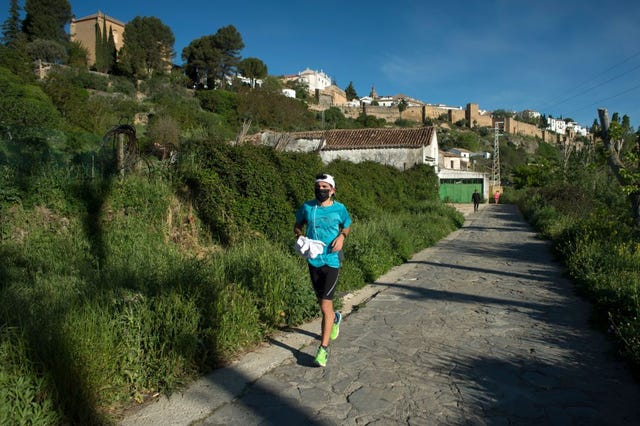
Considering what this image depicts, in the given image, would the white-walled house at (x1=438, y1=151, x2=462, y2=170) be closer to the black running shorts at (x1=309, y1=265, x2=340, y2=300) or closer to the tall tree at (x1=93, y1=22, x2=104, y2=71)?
the tall tree at (x1=93, y1=22, x2=104, y2=71)

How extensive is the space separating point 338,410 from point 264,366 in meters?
1.05

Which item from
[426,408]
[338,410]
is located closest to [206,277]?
[338,410]

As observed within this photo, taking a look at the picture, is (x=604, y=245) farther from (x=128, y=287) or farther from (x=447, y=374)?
(x=128, y=287)

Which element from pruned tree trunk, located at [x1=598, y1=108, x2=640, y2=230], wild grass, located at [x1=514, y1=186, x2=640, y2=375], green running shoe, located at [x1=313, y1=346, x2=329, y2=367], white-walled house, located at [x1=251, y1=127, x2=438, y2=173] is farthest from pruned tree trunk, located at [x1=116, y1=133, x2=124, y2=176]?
white-walled house, located at [x1=251, y1=127, x2=438, y2=173]

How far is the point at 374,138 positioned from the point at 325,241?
3140 cm

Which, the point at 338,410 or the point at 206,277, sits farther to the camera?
the point at 206,277

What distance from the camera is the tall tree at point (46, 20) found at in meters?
67.0

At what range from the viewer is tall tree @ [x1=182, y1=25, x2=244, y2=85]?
251ft

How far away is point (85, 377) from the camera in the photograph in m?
3.21

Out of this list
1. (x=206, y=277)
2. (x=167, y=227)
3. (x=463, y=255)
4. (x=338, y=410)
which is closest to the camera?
(x=338, y=410)

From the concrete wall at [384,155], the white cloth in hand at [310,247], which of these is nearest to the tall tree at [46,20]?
the concrete wall at [384,155]

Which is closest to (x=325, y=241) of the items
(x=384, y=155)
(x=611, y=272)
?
(x=611, y=272)

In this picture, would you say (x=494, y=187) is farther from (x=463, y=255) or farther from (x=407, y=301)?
(x=407, y=301)

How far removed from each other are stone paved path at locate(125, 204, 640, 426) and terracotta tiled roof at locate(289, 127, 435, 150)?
2768 centimetres
